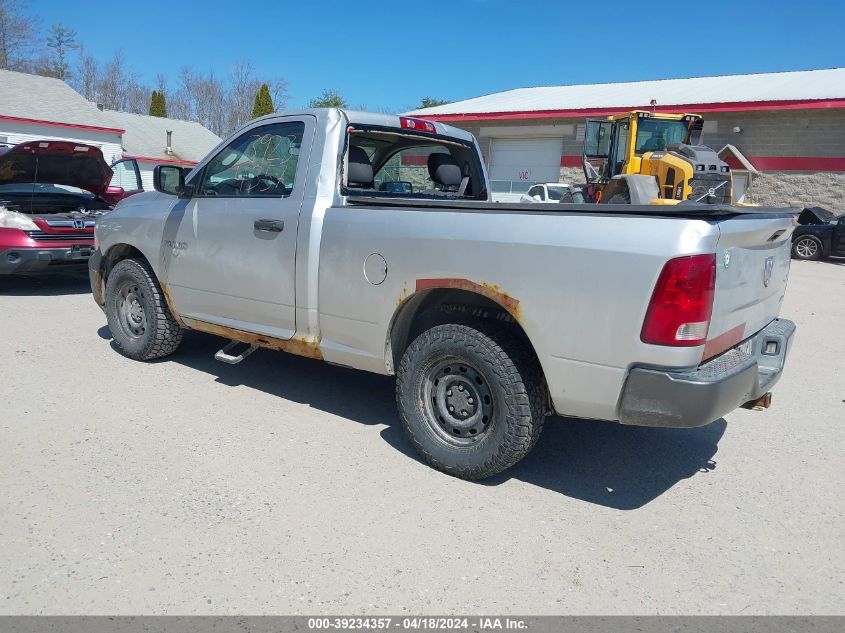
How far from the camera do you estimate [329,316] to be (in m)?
4.30

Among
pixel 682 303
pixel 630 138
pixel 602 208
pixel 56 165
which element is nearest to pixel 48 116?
pixel 56 165

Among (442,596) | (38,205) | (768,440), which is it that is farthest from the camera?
(38,205)

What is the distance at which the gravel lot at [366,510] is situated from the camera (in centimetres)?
281

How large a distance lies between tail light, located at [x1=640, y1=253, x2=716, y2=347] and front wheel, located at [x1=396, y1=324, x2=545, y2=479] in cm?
74

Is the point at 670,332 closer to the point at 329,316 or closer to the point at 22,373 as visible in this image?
the point at 329,316

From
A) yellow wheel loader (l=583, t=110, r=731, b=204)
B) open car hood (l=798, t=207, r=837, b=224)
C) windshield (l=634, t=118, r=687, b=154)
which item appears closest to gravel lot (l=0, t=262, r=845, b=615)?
yellow wheel loader (l=583, t=110, r=731, b=204)

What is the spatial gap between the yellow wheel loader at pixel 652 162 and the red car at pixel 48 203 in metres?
8.89

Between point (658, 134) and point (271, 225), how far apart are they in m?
12.4

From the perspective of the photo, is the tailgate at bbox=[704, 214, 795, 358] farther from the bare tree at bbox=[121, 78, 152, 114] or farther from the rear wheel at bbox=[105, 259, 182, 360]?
the bare tree at bbox=[121, 78, 152, 114]

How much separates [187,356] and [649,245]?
445cm

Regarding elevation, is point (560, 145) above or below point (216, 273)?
above

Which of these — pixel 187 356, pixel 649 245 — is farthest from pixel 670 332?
pixel 187 356

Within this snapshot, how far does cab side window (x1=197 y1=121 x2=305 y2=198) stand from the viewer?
464 centimetres

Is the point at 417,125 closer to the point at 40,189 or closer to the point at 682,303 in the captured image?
the point at 682,303
